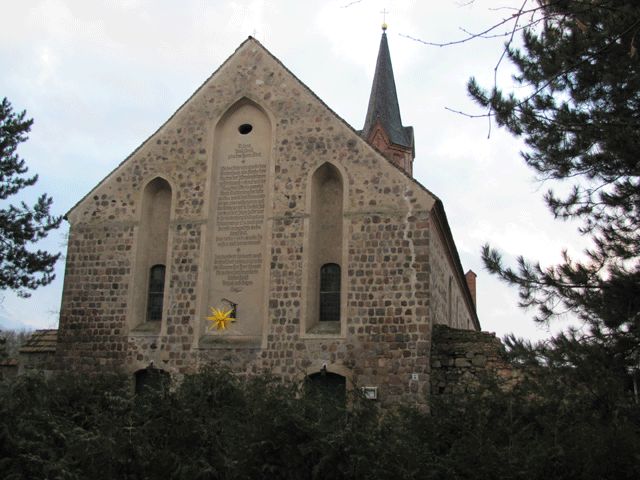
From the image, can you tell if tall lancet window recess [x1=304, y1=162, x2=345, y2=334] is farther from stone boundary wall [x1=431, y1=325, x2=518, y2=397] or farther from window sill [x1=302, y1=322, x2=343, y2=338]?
stone boundary wall [x1=431, y1=325, x2=518, y2=397]

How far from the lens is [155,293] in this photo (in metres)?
19.6

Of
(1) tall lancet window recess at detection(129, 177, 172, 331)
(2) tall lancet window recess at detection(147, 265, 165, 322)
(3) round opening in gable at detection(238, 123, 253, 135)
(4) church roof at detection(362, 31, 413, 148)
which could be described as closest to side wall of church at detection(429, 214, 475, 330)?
(3) round opening in gable at detection(238, 123, 253, 135)

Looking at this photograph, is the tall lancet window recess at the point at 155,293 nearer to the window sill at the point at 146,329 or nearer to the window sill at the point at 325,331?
the window sill at the point at 146,329

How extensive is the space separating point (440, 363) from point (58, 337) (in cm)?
992

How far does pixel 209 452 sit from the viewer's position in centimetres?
1012

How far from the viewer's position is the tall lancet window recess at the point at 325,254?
1805 centimetres

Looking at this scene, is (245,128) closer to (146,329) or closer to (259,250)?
(259,250)

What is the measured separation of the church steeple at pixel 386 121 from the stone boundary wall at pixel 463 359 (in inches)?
761

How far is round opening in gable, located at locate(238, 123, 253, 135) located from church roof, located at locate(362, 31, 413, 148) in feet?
54.4

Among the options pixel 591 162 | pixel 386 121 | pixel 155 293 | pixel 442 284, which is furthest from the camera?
pixel 386 121

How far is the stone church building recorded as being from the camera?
17.5 metres

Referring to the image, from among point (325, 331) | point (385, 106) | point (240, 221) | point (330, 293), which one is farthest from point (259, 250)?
point (385, 106)

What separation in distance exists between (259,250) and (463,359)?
228 inches

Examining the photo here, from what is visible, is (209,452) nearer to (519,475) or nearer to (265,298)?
(519,475)
